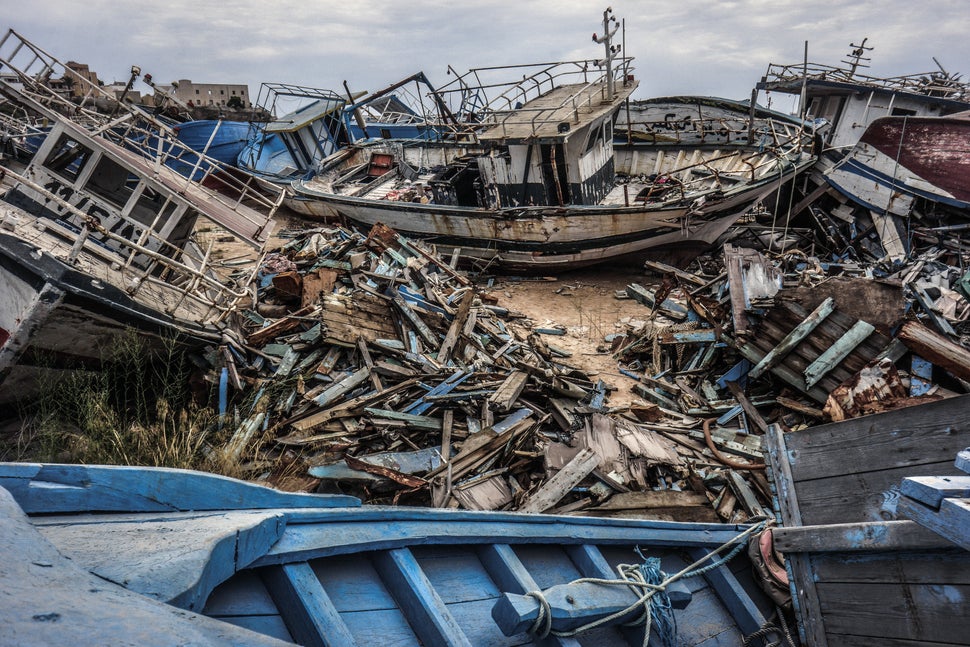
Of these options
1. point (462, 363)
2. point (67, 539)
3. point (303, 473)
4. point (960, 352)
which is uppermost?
point (960, 352)

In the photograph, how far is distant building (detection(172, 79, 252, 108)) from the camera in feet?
105

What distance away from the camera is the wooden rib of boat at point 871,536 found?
8.25 feet

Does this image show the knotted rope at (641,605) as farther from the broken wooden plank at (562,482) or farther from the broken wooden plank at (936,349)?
the broken wooden plank at (936,349)

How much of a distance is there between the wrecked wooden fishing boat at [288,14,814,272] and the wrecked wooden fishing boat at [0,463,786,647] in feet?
33.7

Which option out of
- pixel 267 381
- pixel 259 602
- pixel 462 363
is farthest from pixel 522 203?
pixel 259 602

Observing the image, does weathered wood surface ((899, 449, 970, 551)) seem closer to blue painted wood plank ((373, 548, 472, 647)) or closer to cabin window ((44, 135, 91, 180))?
blue painted wood plank ((373, 548, 472, 647))

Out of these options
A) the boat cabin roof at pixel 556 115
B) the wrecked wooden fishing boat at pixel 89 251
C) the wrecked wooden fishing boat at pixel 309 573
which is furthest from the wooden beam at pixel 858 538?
the boat cabin roof at pixel 556 115

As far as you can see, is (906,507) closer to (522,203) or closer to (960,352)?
(960,352)

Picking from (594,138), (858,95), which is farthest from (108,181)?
(858,95)

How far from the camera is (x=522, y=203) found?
1401cm

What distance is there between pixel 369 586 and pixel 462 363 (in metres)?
5.77

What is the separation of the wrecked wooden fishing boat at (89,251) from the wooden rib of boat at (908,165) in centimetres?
1343

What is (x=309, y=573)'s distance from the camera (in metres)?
2.23

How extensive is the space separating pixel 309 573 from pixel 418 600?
1.52 ft
